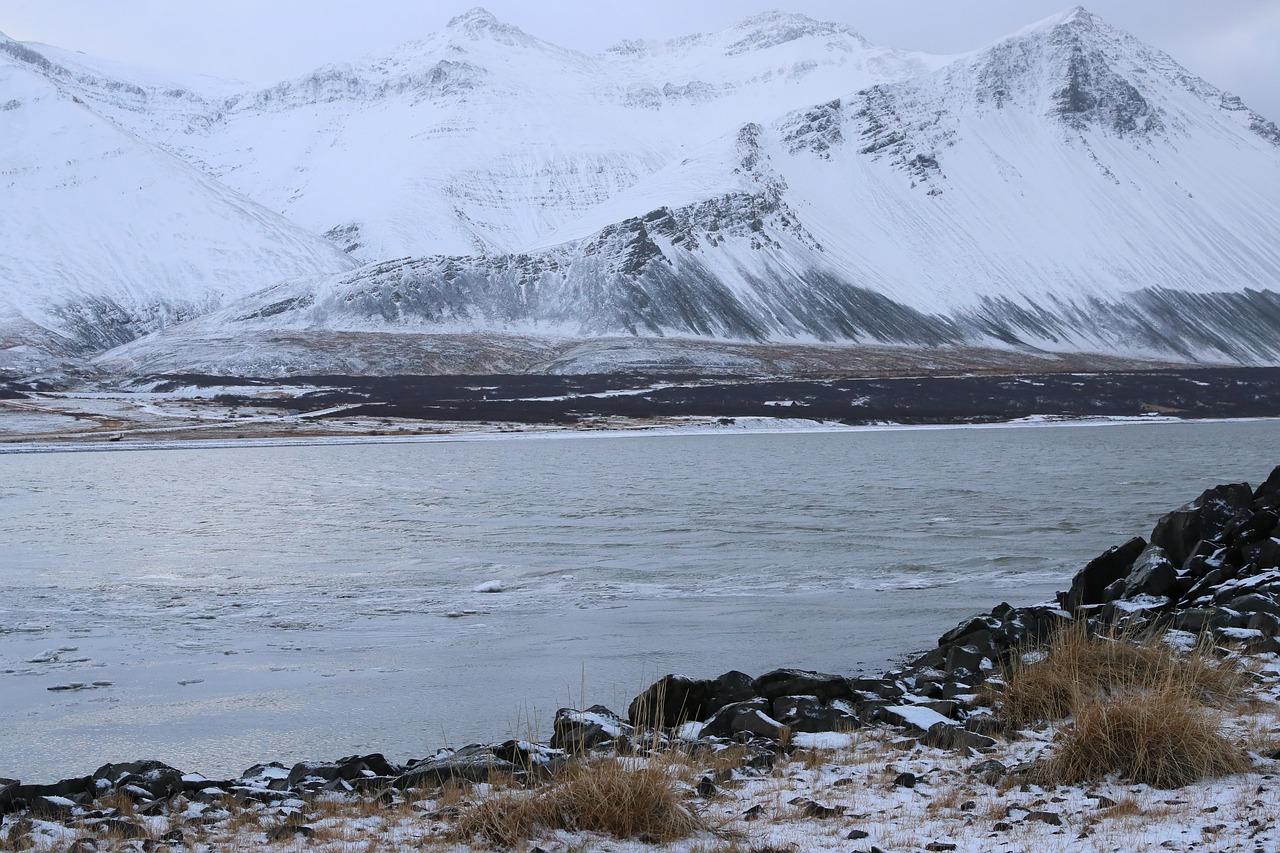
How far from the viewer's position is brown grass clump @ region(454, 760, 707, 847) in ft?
25.1

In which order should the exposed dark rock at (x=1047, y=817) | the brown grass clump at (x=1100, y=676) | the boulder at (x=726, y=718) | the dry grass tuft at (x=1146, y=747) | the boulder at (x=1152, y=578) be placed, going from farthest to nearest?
the boulder at (x=1152, y=578)
the boulder at (x=726, y=718)
the brown grass clump at (x=1100, y=676)
the dry grass tuft at (x=1146, y=747)
the exposed dark rock at (x=1047, y=817)

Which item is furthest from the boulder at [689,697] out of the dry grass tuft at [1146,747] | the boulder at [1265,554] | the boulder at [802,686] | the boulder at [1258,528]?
the boulder at [1258,528]

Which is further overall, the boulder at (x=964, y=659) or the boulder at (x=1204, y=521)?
the boulder at (x=1204, y=521)

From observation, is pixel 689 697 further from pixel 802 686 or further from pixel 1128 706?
pixel 1128 706

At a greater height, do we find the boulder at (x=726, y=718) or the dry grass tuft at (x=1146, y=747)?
the dry grass tuft at (x=1146, y=747)

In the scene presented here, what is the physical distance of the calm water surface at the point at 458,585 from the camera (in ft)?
42.2

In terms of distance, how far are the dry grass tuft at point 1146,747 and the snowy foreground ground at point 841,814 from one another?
14 cm

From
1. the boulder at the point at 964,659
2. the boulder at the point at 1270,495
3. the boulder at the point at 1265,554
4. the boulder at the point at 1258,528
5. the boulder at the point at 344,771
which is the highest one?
the boulder at the point at 1270,495

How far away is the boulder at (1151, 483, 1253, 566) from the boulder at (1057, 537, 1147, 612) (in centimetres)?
83

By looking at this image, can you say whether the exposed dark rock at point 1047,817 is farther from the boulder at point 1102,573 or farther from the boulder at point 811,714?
the boulder at point 1102,573

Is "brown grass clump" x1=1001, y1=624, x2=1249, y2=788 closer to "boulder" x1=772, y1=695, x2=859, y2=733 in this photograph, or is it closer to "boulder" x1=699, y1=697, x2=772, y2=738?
"boulder" x1=772, y1=695, x2=859, y2=733

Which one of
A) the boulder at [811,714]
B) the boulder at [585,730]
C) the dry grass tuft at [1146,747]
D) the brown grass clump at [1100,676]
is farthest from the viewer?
the boulder at [811,714]

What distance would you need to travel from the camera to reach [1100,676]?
34.5 feet

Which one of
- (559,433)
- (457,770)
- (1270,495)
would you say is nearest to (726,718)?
(457,770)
